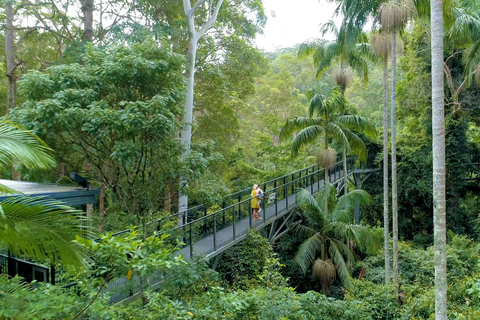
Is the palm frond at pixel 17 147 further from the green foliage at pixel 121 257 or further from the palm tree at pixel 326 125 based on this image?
the palm tree at pixel 326 125

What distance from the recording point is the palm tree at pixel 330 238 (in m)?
10.7

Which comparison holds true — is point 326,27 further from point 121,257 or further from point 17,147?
point 17,147

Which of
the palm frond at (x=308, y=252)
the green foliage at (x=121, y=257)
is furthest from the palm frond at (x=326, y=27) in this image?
Result: the green foliage at (x=121, y=257)

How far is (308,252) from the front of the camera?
11.1 metres

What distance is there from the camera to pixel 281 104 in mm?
26672

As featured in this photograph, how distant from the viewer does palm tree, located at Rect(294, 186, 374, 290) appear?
1066 cm

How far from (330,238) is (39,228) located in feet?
32.1

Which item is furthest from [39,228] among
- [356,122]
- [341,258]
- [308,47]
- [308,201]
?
[308,47]

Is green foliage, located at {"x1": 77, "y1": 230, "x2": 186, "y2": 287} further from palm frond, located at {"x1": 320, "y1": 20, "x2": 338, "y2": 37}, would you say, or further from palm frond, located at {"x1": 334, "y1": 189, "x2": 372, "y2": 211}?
palm frond, located at {"x1": 320, "y1": 20, "x2": 338, "y2": 37}

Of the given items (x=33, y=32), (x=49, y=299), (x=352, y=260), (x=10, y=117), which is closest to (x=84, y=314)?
(x=49, y=299)

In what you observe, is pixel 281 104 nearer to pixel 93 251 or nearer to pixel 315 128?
pixel 315 128

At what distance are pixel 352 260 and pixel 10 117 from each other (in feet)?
33.1

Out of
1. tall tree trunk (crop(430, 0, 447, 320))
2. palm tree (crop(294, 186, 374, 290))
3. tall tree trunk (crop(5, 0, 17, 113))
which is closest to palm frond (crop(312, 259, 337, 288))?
palm tree (crop(294, 186, 374, 290))

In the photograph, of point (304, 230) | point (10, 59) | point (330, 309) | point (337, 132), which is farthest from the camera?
point (10, 59)
